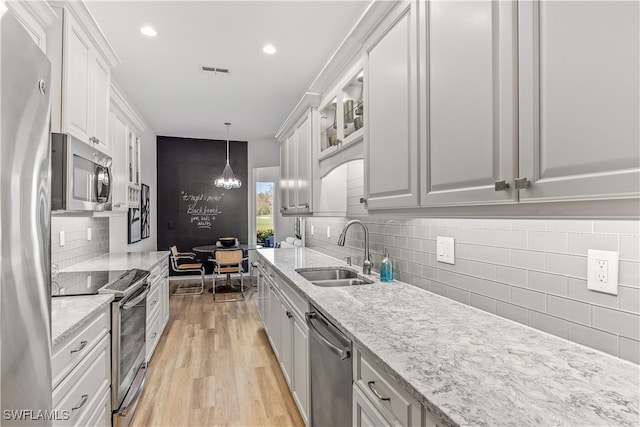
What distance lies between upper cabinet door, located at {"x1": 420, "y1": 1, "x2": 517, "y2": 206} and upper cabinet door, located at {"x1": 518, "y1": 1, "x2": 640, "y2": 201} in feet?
0.18

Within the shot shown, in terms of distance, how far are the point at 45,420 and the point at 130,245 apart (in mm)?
4078

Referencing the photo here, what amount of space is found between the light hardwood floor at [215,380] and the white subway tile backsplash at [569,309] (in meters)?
1.69

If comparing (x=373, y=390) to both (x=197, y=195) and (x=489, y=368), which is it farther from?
(x=197, y=195)

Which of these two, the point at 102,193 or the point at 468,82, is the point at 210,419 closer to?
the point at 102,193

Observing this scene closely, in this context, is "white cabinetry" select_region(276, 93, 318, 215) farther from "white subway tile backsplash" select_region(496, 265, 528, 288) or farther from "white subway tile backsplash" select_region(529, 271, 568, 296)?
"white subway tile backsplash" select_region(529, 271, 568, 296)

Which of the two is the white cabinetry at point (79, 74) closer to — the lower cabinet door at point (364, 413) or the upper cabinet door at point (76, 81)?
the upper cabinet door at point (76, 81)

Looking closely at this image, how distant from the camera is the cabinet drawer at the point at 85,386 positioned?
4.47 feet

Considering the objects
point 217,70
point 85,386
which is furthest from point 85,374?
point 217,70

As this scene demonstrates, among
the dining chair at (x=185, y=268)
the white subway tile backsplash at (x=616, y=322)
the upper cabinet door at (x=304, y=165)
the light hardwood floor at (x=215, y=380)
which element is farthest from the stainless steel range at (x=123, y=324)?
the dining chair at (x=185, y=268)

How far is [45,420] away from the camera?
2.52 feet

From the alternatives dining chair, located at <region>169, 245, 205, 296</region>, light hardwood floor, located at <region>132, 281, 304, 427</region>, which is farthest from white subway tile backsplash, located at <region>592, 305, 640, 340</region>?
dining chair, located at <region>169, 245, 205, 296</region>

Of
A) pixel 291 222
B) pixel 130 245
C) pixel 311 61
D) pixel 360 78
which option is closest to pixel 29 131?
pixel 360 78

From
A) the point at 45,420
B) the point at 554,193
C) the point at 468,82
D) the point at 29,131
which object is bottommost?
the point at 45,420

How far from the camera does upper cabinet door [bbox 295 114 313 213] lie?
2.96 metres
